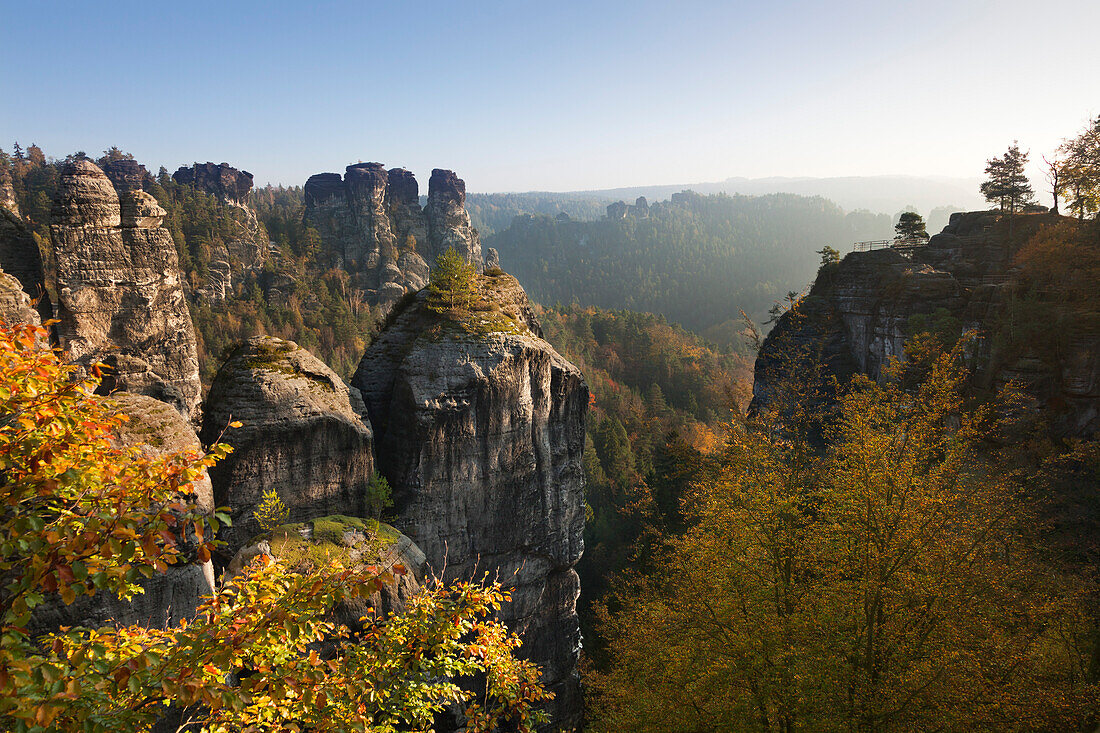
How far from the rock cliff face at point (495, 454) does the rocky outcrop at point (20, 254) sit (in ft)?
33.9

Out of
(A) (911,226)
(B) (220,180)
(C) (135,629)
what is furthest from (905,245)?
(B) (220,180)

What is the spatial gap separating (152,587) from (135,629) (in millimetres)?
5305

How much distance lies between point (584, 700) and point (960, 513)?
1795 cm

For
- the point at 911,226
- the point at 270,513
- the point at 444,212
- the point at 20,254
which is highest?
the point at 444,212

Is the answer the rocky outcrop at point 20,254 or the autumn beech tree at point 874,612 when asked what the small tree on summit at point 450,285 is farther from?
the rocky outcrop at point 20,254

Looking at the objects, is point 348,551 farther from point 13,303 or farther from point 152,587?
point 13,303

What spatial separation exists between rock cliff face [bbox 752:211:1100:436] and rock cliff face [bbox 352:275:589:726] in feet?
45.6

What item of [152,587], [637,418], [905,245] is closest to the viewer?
[152,587]

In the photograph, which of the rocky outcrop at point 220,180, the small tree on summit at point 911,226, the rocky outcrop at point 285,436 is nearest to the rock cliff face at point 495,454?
the rocky outcrop at point 285,436

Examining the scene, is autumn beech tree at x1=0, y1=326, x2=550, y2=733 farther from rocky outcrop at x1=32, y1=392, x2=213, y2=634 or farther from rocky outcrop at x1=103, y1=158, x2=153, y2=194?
rocky outcrop at x1=103, y1=158, x2=153, y2=194

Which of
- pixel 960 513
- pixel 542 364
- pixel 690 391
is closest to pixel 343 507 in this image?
pixel 542 364

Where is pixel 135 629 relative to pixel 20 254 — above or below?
below

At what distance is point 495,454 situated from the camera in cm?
1980

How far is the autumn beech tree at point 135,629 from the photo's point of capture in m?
3.93
